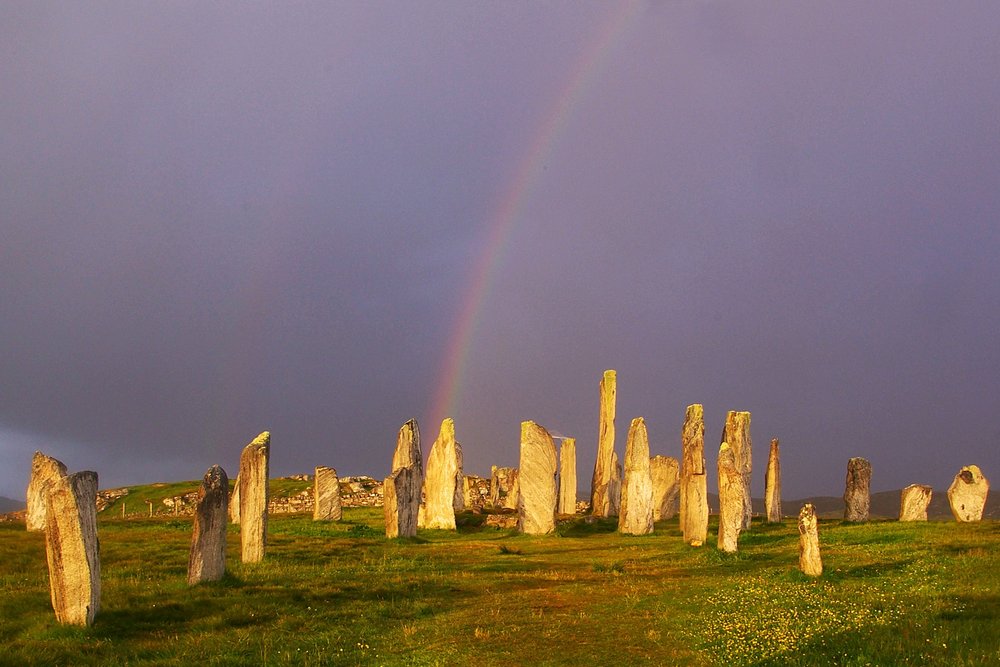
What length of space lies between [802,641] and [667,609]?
4330mm

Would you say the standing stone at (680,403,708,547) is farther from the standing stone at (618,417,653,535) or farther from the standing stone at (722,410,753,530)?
the standing stone at (722,410,753,530)

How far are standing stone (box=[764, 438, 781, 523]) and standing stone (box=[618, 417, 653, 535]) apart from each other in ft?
34.0

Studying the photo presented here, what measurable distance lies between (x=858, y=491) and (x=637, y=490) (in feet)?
49.2

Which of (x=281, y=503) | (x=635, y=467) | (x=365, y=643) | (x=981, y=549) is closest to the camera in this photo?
(x=365, y=643)

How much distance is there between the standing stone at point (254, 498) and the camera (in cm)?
2459

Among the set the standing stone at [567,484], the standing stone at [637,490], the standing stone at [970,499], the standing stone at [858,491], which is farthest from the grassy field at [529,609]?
the standing stone at [567,484]

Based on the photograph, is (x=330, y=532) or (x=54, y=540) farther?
(x=330, y=532)

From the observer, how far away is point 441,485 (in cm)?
4269

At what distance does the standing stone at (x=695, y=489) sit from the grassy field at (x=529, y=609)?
313cm

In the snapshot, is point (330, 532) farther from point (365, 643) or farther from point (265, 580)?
point (365, 643)

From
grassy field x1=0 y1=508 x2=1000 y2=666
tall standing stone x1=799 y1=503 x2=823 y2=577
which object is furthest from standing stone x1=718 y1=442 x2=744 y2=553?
tall standing stone x1=799 y1=503 x2=823 y2=577

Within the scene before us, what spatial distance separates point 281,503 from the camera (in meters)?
66.2

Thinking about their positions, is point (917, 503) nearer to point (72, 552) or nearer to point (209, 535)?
point (209, 535)

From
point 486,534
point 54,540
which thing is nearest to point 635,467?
point 486,534
